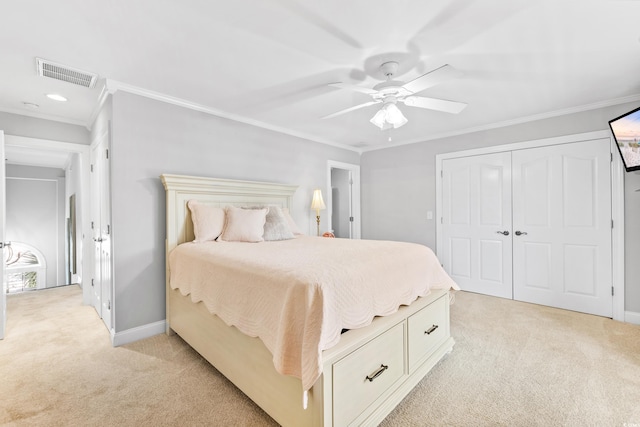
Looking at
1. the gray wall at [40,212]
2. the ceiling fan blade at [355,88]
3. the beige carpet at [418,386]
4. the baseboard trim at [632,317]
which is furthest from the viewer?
the gray wall at [40,212]

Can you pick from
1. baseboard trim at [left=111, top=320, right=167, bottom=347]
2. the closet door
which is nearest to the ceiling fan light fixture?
the closet door

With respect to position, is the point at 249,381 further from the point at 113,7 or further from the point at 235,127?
the point at 235,127

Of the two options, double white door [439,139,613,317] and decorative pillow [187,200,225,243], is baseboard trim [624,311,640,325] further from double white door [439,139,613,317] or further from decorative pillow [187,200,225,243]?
decorative pillow [187,200,225,243]

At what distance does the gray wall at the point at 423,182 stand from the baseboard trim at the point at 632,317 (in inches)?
2.0

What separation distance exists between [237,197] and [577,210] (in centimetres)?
400

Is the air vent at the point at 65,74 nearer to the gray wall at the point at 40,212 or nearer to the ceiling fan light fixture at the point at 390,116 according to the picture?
the ceiling fan light fixture at the point at 390,116

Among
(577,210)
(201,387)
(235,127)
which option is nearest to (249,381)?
(201,387)

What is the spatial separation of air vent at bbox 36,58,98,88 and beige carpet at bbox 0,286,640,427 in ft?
7.69

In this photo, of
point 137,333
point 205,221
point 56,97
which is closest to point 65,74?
point 56,97

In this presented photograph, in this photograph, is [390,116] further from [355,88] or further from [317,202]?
[317,202]

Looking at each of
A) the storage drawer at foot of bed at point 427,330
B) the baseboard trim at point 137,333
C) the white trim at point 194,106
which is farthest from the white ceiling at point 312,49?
the baseboard trim at point 137,333

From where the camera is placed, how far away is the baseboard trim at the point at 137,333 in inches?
98.5

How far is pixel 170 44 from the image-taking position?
1963mm

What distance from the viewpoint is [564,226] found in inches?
132
